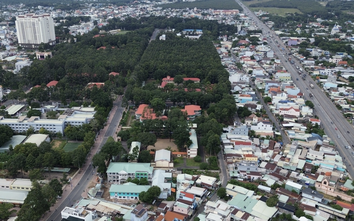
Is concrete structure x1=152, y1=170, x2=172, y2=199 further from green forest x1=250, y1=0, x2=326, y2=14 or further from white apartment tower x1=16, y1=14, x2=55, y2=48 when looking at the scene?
green forest x1=250, y1=0, x2=326, y2=14

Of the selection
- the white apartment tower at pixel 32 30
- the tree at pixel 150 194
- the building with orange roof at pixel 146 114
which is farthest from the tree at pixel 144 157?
the white apartment tower at pixel 32 30

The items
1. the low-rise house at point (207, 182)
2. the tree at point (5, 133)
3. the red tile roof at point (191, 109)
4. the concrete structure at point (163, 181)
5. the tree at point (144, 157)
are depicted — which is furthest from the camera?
the red tile roof at point (191, 109)

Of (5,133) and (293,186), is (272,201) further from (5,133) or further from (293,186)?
(5,133)

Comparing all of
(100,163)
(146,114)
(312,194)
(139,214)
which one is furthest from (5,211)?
(312,194)

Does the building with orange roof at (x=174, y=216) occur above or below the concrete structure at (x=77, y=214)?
below

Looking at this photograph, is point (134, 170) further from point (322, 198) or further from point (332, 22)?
point (332, 22)

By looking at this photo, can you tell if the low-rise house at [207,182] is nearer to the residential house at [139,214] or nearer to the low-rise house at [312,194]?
the residential house at [139,214]

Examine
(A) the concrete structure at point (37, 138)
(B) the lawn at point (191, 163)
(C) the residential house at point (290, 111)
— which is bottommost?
(B) the lawn at point (191, 163)
